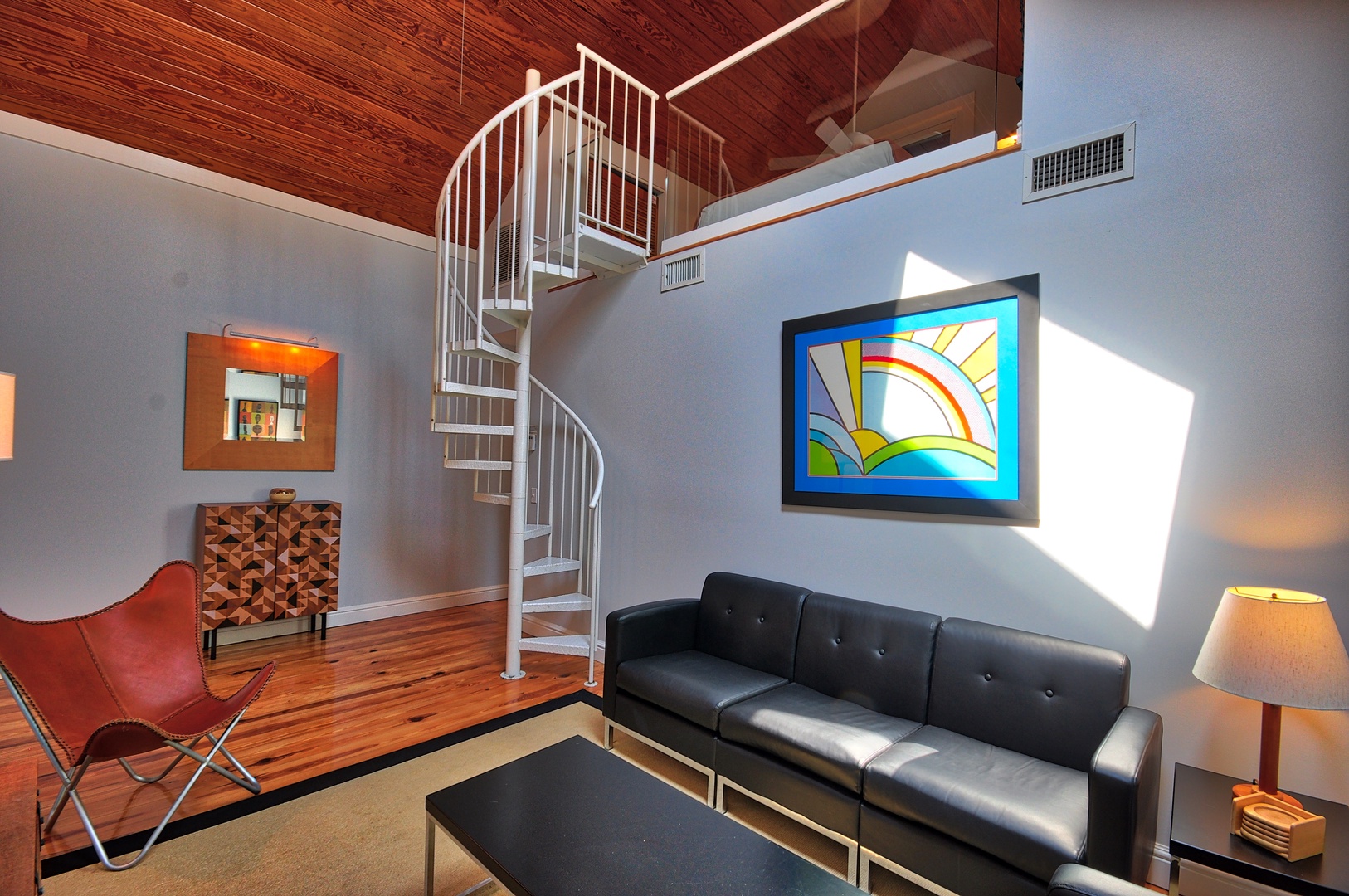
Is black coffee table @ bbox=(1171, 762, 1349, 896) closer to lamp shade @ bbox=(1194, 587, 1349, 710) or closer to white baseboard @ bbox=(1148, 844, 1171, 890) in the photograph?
lamp shade @ bbox=(1194, 587, 1349, 710)

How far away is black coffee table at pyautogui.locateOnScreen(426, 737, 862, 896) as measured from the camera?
4.91 ft

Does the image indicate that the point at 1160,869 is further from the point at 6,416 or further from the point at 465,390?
the point at 6,416

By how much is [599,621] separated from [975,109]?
3838 mm

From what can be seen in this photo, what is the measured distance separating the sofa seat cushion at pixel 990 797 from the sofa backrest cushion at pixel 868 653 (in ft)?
0.97

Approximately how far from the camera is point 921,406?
2781mm

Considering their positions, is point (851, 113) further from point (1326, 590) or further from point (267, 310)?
point (267, 310)

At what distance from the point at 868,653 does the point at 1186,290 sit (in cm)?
181

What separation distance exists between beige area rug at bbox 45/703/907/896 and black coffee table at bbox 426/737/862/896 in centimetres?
37

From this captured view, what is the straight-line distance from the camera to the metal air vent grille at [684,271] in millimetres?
3801

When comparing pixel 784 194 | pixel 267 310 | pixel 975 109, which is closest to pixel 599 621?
pixel 784 194

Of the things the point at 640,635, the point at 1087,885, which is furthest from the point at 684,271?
the point at 1087,885

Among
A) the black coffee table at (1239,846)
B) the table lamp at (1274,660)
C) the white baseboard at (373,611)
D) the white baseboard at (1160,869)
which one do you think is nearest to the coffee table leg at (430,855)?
the black coffee table at (1239,846)

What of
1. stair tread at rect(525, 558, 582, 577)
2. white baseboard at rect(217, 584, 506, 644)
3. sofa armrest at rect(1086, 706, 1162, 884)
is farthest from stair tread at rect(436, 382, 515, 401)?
sofa armrest at rect(1086, 706, 1162, 884)

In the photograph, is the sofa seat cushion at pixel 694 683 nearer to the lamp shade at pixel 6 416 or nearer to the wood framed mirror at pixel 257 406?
the lamp shade at pixel 6 416
